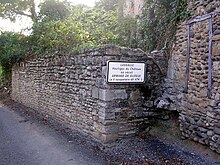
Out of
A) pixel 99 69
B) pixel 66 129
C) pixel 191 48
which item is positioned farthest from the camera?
pixel 66 129

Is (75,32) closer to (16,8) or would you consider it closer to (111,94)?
(111,94)

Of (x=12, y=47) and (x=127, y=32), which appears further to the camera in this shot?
(x=12, y=47)

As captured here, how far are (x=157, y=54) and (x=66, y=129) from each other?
10.8 feet

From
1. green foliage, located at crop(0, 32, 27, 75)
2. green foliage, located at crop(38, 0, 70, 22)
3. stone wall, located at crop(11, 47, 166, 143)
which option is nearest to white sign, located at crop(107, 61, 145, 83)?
stone wall, located at crop(11, 47, 166, 143)

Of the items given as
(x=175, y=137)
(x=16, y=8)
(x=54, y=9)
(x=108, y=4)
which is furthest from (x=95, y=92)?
(x=16, y=8)

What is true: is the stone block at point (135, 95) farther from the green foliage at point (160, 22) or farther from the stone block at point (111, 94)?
the green foliage at point (160, 22)

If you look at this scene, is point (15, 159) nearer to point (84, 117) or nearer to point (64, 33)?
point (84, 117)

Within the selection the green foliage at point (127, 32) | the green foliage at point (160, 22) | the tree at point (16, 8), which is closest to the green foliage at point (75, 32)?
the green foliage at point (127, 32)

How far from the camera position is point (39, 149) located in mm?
5398

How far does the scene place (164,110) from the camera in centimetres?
598

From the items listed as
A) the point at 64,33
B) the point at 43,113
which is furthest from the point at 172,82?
the point at 43,113

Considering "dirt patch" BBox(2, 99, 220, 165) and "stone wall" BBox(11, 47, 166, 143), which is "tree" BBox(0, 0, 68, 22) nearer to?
"stone wall" BBox(11, 47, 166, 143)

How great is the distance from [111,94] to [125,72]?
1.93ft

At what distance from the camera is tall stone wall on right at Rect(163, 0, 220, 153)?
4504mm
